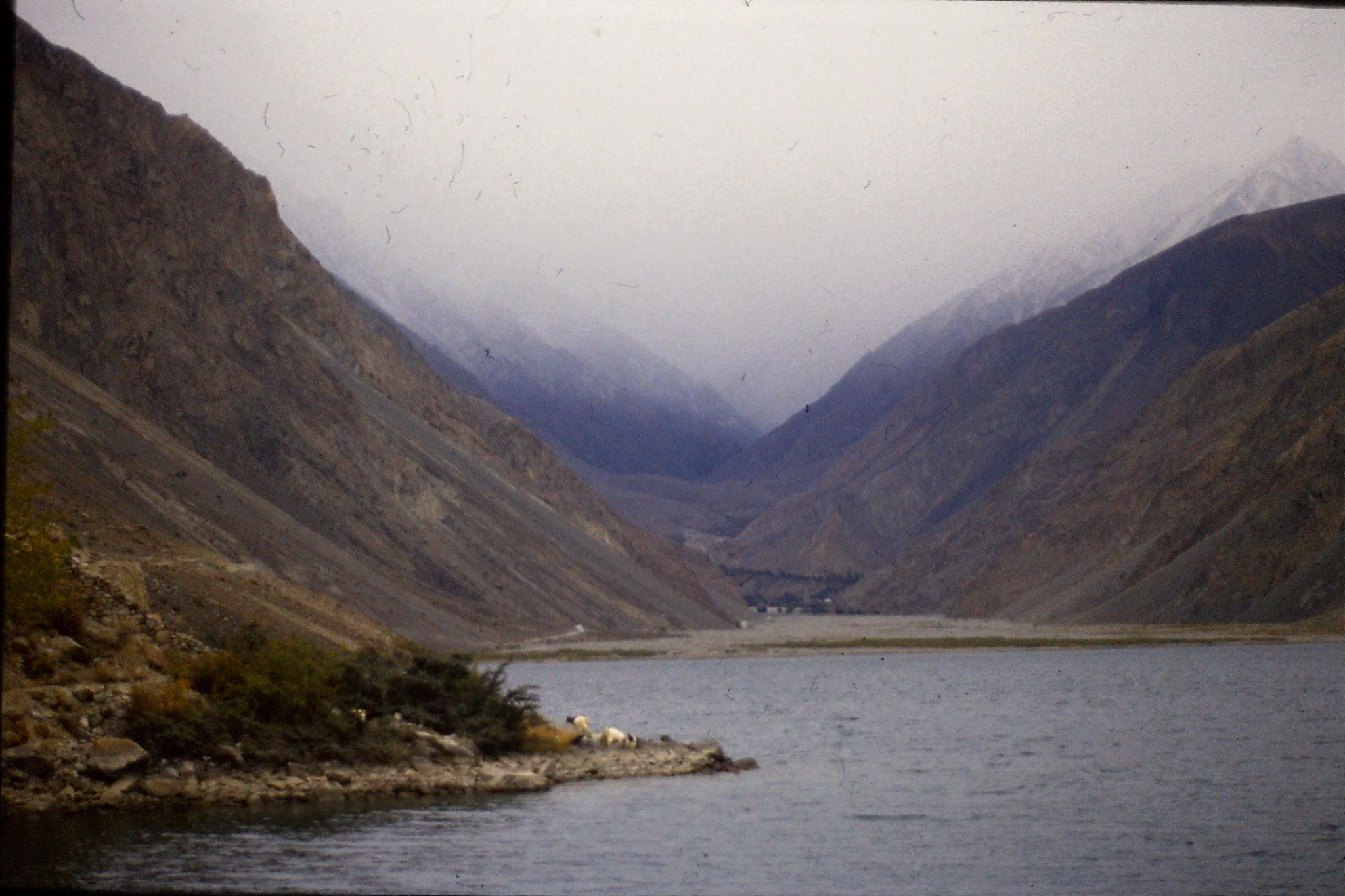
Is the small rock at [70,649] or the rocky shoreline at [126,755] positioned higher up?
the small rock at [70,649]

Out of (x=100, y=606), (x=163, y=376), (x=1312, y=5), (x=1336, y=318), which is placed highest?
(x=1336, y=318)

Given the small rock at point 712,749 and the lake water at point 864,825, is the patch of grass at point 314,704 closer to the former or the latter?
the lake water at point 864,825

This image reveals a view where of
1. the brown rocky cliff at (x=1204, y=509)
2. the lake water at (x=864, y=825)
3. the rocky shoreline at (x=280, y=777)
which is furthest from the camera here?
the brown rocky cliff at (x=1204, y=509)

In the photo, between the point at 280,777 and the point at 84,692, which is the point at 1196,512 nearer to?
the point at 280,777

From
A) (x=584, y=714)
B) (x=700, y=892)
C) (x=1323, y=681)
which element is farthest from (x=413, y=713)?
(x=1323, y=681)

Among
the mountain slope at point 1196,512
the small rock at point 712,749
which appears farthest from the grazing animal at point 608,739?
the mountain slope at point 1196,512

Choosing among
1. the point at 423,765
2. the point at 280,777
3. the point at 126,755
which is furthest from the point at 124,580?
the point at 423,765

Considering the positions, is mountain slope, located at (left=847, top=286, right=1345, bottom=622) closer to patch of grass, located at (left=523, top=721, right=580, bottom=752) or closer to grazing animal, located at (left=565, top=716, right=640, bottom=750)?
grazing animal, located at (left=565, top=716, right=640, bottom=750)

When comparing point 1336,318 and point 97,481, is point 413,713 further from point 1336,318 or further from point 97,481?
point 1336,318
